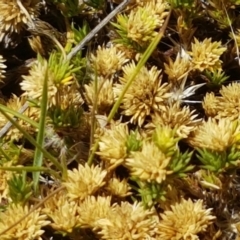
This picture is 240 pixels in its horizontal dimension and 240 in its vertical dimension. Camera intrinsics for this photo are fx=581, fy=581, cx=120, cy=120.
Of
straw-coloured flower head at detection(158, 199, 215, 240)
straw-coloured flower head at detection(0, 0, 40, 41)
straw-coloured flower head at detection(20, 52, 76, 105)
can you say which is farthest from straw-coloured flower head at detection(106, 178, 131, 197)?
straw-coloured flower head at detection(0, 0, 40, 41)

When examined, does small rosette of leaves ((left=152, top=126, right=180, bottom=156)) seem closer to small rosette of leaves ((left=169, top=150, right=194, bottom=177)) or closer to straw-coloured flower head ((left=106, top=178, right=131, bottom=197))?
small rosette of leaves ((left=169, top=150, right=194, bottom=177))

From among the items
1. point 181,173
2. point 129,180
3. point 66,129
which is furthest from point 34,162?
point 181,173

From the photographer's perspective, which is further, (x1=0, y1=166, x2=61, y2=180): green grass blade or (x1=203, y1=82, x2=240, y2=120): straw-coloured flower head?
(x1=203, y1=82, x2=240, y2=120): straw-coloured flower head

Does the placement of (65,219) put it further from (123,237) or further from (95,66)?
(95,66)

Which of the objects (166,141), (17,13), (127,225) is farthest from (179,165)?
(17,13)

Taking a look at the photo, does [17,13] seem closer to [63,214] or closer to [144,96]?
[144,96]

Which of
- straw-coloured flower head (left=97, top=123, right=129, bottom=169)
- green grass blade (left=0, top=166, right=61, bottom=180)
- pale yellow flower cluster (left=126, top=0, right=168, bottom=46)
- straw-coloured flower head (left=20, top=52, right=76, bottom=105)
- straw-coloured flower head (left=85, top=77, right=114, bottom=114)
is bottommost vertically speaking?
green grass blade (left=0, top=166, right=61, bottom=180)

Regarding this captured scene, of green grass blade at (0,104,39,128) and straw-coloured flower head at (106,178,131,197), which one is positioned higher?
green grass blade at (0,104,39,128)
